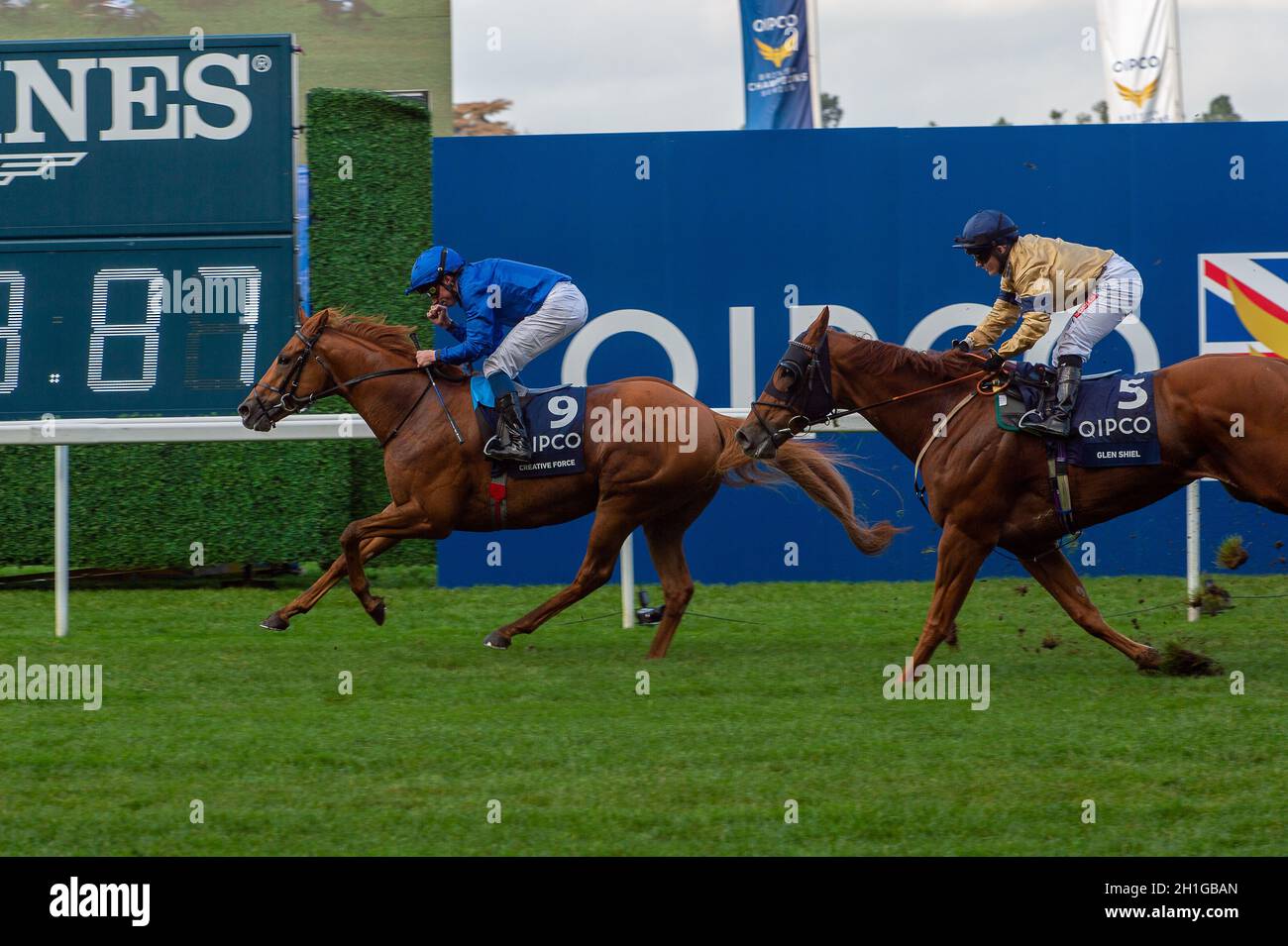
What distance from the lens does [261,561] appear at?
9.35 meters

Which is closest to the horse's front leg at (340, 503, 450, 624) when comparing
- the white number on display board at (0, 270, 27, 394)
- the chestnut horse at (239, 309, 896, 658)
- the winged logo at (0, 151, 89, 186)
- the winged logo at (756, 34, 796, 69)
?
the chestnut horse at (239, 309, 896, 658)

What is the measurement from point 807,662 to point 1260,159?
4671mm

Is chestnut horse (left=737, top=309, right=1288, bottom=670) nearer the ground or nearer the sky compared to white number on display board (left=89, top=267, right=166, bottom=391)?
nearer the ground

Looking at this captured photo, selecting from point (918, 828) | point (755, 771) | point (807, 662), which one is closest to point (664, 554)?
point (807, 662)

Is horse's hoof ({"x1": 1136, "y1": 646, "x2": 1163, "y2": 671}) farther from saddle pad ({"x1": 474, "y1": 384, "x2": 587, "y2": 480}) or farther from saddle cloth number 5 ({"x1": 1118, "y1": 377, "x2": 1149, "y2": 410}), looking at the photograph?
saddle pad ({"x1": 474, "y1": 384, "x2": 587, "y2": 480})

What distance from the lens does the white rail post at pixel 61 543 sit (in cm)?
734

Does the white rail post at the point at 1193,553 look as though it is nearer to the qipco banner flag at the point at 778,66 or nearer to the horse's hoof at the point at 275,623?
the horse's hoof at the point at 275,623

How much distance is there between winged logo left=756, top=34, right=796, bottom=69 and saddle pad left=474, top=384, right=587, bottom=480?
478 centimetres

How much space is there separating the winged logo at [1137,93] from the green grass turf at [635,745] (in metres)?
4.63

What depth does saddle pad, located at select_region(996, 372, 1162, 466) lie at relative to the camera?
6.13m

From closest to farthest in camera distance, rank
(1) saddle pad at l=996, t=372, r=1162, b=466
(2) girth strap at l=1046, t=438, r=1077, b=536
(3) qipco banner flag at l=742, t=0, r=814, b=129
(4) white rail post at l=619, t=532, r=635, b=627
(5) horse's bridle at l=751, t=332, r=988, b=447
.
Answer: (1) saddle pad at l=996, t=372, r=1162, b=466 < (2) girth strap at l=1046, t=438, r=1077, b=536 < (5) horse's bridle at l=751, t=332, r=988, b=447 < (4) white rail post at l=619, t=532, r=635, b=627 < (3) qipco banner flag at l=742, t=0, r=814, b=129

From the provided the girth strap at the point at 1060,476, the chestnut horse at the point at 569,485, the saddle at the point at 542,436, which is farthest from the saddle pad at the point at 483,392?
the girth strap at the point at 1060,476

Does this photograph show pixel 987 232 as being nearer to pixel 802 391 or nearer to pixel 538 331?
pixel 802 391

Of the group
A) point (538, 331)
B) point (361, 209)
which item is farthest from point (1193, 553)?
point (361, 209)
